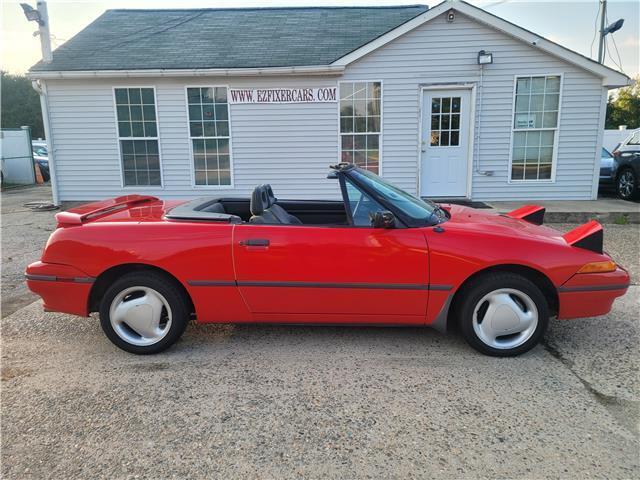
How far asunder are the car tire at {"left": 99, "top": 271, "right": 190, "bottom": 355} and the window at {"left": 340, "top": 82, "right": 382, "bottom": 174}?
281 inches

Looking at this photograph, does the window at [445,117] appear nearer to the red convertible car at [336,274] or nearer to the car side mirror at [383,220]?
the red convertible car at [336,274]

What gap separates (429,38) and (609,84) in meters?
3.77

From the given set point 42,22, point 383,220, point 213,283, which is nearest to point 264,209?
point 213,283

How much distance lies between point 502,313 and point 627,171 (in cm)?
959

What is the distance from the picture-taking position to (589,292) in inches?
125

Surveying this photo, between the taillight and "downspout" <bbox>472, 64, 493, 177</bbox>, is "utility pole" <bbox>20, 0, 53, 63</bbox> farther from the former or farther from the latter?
the taillight

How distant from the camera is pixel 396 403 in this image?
8.82 feet

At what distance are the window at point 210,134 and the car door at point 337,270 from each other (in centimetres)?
712

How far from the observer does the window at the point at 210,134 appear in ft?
31.9

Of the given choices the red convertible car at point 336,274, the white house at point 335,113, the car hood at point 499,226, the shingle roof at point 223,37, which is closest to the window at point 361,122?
the white house at point 335,113

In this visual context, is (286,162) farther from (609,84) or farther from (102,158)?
(609,84)

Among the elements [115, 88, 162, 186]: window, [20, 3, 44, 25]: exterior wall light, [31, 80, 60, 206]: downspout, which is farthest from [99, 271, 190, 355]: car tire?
[20, 3, 44, 25]: exterior wall light

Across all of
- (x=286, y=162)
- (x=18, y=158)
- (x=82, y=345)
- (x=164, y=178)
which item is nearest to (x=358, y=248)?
(x=82, y=345)

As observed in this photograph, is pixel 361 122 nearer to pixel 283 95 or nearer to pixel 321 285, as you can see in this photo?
pixel 283 95
